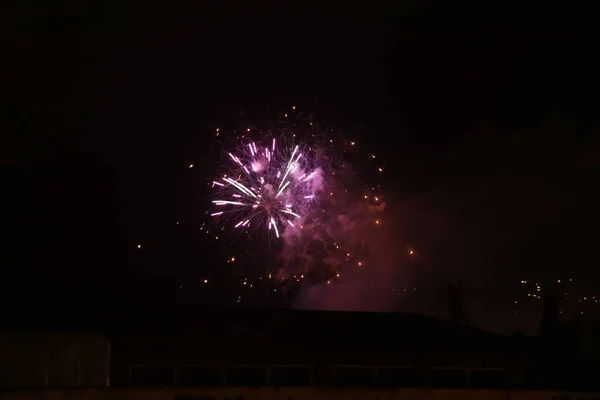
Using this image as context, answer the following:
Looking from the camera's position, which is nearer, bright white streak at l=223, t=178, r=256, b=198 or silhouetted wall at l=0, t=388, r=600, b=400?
silhouetted wall at l=0, t=388, r=600, b=400

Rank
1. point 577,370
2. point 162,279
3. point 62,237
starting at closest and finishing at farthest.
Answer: point 577,370 → point 62,237 → point 162,279

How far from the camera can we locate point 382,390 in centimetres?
1622

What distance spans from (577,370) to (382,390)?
8.02 m

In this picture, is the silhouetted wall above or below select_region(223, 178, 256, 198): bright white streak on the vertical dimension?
below

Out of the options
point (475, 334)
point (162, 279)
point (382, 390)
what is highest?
point (162, 279)

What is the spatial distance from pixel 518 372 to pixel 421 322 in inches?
144

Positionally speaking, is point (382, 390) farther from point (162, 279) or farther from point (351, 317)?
point (162, 279)

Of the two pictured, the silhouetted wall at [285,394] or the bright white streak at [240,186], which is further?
the bright white streak at [240,186]

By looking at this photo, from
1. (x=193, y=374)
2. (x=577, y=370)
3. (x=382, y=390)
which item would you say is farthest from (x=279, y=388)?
(x=577, y=370)

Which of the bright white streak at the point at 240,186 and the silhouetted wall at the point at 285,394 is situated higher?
the bright white streak at the point at 240,186

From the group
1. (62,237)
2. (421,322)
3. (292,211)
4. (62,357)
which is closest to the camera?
(62,357)

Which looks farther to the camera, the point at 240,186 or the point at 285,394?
the point at 240,186

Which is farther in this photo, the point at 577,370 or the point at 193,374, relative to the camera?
the point at 577,370

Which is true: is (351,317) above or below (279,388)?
above
